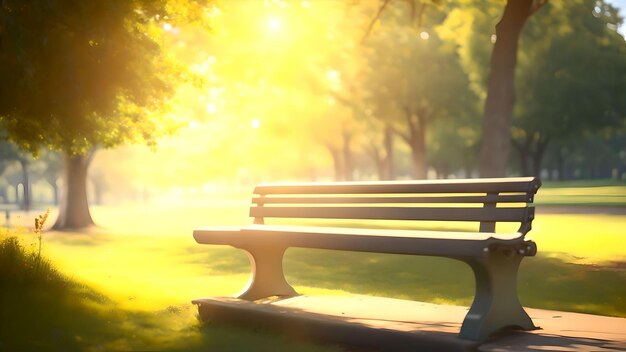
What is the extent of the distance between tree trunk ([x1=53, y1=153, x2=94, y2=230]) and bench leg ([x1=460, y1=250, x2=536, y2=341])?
22623 mm

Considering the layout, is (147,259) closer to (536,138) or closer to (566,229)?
(566,229)

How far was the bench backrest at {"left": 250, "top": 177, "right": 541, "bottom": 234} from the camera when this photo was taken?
240 inches

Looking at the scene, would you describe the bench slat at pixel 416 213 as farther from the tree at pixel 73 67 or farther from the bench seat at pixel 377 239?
the tree at pixel 73 67

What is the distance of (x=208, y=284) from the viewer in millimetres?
11492

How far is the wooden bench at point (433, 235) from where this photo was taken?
5.84 metres

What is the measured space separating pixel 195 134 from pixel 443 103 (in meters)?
27.3

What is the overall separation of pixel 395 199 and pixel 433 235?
1070mm

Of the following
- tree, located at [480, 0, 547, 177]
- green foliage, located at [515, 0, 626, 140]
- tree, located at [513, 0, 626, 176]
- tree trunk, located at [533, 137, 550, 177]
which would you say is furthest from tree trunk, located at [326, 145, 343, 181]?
tree, located at [480, 0, 547, 177]

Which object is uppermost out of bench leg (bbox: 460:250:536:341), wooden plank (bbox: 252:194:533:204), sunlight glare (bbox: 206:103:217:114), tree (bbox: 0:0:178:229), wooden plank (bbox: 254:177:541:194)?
sunlight glare (bbox: 206:103:217:114)

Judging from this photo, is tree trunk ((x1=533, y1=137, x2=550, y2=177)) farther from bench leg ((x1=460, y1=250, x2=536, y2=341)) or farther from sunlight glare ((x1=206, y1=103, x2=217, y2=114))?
bench leg ((x1=460, y1=250, x2=536, y2=341))

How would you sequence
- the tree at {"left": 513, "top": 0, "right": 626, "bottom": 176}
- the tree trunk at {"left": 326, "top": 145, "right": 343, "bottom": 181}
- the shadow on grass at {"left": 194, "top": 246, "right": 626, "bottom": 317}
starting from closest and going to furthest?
1. the shadow on grass at {"left": 194, "top": 246, "right": 626, "bottom": 317}
2. the tree at {"left": 513, "top": 0, "right": 626, "bottom": 176}
3. the tree trunk at {"left": 326, "top": 145, "right": 343, "bottom": 181}

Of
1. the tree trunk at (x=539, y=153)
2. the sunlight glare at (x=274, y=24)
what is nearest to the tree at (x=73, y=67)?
the sunlight glare at (x=274, y=24)

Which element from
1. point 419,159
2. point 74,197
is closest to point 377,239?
point 74,197

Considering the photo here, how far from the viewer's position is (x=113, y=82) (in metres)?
9.15
